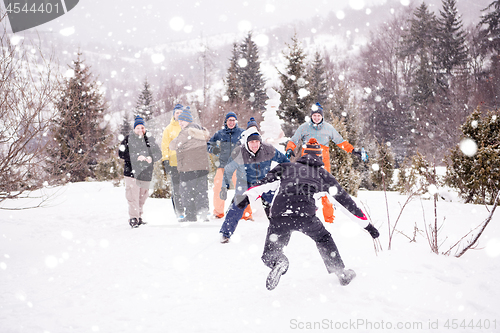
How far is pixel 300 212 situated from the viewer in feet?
9.20

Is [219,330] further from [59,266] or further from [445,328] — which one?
[59,266]

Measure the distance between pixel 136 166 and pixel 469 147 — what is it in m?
7.18

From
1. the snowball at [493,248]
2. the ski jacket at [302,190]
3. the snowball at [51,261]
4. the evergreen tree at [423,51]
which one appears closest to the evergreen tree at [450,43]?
the evergreen tree at [423,51]

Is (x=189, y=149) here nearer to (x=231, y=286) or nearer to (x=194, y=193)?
(x=194, y=193)

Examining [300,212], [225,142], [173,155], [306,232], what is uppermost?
[225,142]

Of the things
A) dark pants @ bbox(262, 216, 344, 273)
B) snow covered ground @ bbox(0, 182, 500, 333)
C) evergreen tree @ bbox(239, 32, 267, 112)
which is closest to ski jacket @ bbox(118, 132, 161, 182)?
snow covered ground @ bbox(0, 182, 500, 333)

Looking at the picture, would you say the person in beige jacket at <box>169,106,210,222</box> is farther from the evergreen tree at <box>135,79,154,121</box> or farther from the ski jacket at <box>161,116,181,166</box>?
the evergreen tree at <box>135,79,154,121</box>

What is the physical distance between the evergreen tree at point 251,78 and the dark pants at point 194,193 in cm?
2740

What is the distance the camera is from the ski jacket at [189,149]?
5488mm

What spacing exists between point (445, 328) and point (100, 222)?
18.3 feet

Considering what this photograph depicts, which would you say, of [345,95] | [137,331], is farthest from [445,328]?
[345,95]

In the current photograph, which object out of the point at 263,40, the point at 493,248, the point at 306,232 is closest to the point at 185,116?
the point at 306,232

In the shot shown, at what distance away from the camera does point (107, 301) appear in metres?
2.60

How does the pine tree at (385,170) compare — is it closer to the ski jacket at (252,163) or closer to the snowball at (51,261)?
the ski jacket at (252,163)
